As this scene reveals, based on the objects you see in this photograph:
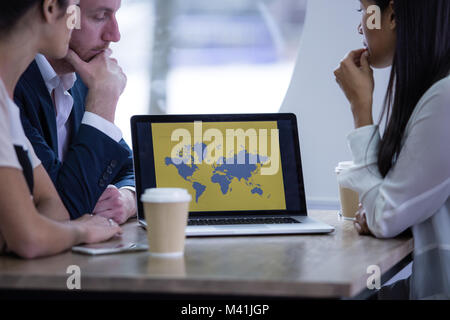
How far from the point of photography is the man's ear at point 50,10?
1157 mm

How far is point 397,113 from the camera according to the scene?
4.44 feet

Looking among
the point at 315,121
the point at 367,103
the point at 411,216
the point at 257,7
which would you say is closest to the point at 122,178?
the point at 367,103

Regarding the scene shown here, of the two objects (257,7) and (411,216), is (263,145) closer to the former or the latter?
(411,216)

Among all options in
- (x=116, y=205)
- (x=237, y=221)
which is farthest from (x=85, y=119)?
(x=237, y=221)

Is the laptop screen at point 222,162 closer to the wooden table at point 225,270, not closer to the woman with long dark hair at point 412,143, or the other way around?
the woman with long dark hair at point 412,143

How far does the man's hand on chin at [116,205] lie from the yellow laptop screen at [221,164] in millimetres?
116

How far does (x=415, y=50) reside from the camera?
1.36 meters

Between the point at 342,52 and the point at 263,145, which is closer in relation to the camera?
the point at 263,145

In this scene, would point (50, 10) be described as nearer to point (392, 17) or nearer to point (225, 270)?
point (225, 270)

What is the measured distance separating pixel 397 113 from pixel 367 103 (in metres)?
0.08

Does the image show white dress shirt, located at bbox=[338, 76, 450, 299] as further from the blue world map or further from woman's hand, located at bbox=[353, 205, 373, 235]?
the blue world map

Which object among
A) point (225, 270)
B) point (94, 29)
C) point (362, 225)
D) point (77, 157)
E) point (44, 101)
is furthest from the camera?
point (94, 29)

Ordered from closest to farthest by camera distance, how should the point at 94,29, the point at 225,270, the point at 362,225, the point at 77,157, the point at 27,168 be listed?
Answer: the point at 225,270
the point at 27,168
the point at 362,225
the point at 77,157
the point at 94,29

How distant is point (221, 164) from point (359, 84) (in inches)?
14.7
